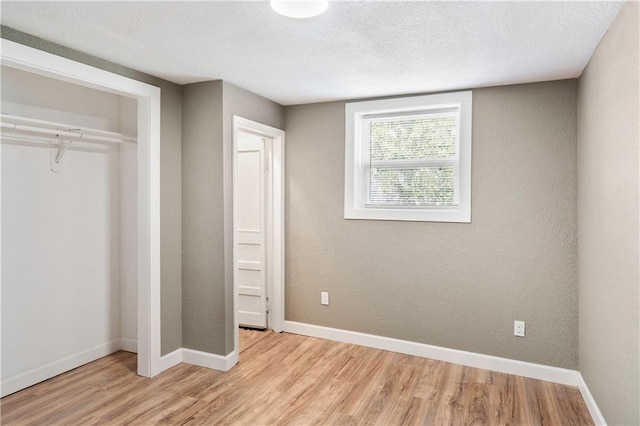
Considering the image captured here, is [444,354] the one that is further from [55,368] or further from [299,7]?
[55,368]

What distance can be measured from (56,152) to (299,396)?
2.56 metres

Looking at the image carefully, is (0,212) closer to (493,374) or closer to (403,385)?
(403,385)

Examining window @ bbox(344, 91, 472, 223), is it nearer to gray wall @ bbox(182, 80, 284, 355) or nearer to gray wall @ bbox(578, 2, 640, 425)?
gray wall @ bbox(578, 2, 640, 425)

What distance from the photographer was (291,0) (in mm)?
1904

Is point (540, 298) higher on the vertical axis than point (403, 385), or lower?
higher

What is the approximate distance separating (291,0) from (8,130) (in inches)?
89.1

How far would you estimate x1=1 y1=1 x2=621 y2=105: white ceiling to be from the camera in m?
2.02

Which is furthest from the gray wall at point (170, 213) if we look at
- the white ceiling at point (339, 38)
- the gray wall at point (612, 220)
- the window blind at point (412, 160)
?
the gray wall at point (612, 220)

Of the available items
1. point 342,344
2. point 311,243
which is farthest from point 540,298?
point 311,243

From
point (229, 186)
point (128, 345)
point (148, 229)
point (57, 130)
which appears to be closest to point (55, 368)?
point (128, 345)

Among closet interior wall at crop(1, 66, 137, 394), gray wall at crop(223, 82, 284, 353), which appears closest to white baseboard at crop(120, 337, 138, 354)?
closet interior wall at crop(1, 66, 137, 394)

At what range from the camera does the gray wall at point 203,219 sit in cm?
331

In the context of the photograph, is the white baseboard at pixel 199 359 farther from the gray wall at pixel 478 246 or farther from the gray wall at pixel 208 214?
the gray wall at pixel 478 246

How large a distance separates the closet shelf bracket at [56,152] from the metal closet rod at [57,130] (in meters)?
0.05
